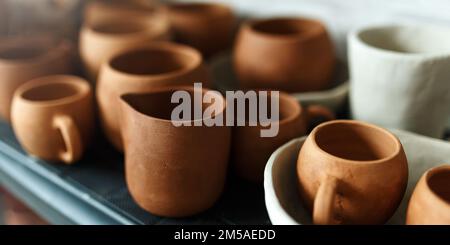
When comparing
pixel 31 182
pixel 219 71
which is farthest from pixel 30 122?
pixel 219 71

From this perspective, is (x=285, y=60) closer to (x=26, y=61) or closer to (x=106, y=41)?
(x=106, y=41)

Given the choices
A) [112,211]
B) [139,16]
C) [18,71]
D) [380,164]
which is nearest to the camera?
[380,164]

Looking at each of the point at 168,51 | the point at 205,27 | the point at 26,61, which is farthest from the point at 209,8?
the point at 26,61

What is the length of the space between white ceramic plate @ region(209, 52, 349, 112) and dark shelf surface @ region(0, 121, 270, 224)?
129mm

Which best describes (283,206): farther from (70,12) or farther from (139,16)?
(70,12)

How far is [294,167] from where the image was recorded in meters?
0.44

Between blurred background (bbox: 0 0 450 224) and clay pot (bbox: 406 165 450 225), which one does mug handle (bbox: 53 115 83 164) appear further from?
clay pot (bbox: 406 165 450 225)

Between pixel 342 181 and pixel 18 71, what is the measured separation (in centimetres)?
44

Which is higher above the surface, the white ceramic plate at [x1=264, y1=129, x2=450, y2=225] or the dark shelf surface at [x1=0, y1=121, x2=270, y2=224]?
the white ceramic plate at [x1=264, y1=129, x2=450, y2=225]

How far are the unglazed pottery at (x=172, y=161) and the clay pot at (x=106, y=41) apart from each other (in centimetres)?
16

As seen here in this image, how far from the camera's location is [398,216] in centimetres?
44

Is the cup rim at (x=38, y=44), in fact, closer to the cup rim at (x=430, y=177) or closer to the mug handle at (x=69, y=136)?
the mug handle at (x=69, y=136)

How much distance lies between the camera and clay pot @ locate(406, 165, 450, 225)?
330 millimetres

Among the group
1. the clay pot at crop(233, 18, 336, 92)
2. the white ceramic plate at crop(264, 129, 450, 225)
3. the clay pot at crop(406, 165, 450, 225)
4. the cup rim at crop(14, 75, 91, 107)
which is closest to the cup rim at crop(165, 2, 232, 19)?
the clay pot at crop(233, 18, 336, 92)
